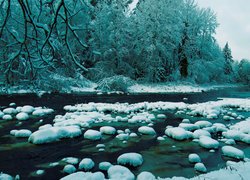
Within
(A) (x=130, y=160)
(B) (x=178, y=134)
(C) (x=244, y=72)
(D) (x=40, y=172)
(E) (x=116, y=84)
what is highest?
(C) (x=244, y=72)

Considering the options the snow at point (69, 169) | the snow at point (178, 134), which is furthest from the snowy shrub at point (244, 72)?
the snow at point (69, 169)

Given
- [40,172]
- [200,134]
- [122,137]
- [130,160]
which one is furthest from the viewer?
[200,134]

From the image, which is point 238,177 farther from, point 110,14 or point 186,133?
point 110,14

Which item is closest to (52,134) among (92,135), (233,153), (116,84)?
(92,135)

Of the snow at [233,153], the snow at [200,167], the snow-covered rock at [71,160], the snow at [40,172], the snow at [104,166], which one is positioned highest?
the snow at [233,153]

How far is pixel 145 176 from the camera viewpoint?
11.9ft

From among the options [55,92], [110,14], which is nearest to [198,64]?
[110,14]

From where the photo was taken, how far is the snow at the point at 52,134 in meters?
5.39

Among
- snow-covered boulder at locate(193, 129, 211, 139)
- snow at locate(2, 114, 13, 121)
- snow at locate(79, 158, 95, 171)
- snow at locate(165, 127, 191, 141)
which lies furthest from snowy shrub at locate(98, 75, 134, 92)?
snow at locate(79, 158, 95, 171)

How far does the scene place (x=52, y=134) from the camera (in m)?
5.64

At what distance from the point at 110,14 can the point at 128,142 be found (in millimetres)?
19051

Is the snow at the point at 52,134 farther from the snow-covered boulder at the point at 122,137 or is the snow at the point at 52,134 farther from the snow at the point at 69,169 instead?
the snow at the point at 69,169

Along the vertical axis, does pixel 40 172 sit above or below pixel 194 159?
below

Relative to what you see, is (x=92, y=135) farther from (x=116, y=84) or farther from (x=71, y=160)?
(x=116, y=84)
